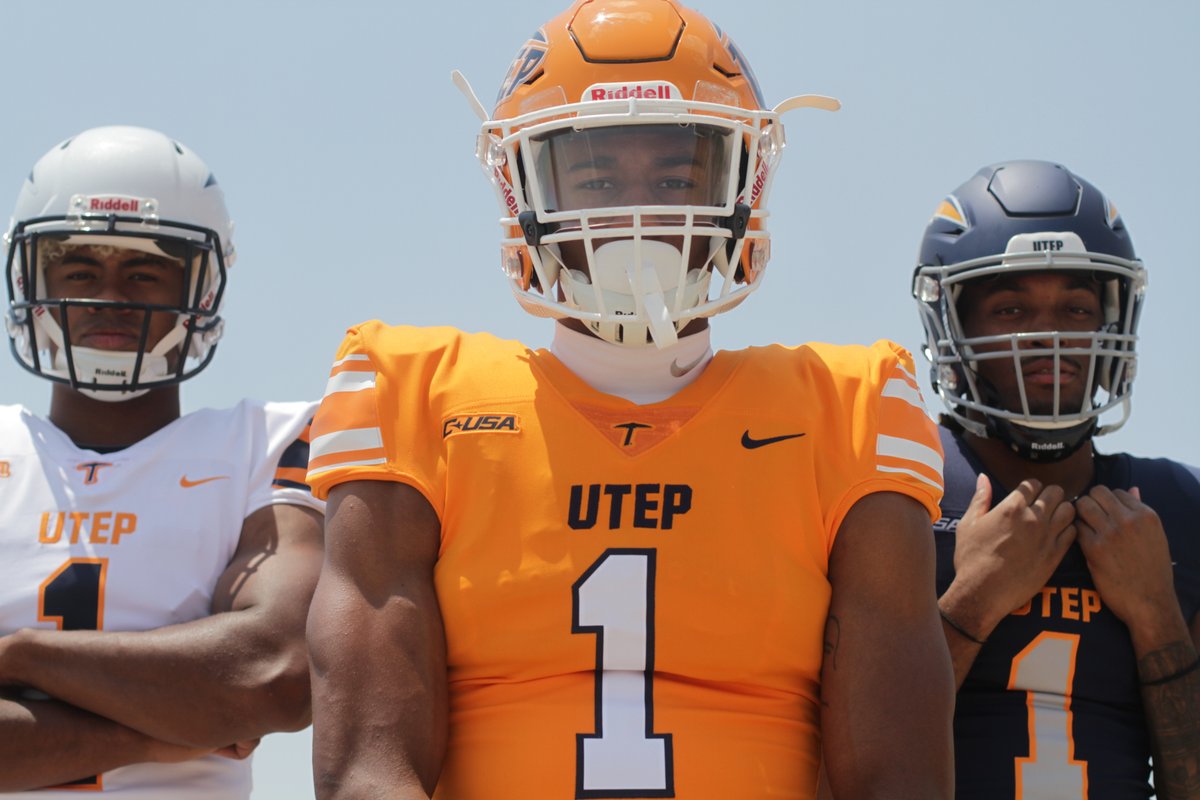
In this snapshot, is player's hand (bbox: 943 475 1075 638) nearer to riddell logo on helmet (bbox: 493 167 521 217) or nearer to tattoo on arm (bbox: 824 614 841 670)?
tattoo on arm (bbox: 824 614 841 670)

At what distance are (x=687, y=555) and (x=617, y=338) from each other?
18.3 inches

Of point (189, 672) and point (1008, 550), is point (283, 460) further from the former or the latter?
point (1008, 550)

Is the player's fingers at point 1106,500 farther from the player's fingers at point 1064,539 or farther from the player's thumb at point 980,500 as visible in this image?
the player's thumb at point 980,500

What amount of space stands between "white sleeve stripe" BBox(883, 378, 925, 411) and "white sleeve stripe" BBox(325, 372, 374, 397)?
100cm

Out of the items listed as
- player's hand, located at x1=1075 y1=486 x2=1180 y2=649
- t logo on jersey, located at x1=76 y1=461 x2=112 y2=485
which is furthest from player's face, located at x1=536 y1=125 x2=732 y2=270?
t logo on jersey, located at x1=76 y1=461 x2=112 y2=485

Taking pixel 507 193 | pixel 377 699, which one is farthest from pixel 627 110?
pixel 377 699

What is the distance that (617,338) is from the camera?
3000 millimetres

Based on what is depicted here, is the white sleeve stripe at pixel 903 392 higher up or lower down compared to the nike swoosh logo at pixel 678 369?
lower down

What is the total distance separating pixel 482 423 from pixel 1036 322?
176 cm

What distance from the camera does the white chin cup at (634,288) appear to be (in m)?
2.92

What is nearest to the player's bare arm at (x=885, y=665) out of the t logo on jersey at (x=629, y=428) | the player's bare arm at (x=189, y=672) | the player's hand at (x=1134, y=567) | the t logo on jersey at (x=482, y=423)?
the t logo on jersey at (x=629, y=428)

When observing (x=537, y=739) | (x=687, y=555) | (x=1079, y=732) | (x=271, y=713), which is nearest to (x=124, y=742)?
(x=271, y=713)

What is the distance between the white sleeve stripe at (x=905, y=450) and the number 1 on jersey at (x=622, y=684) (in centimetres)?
49

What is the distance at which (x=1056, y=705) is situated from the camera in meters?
3.56
